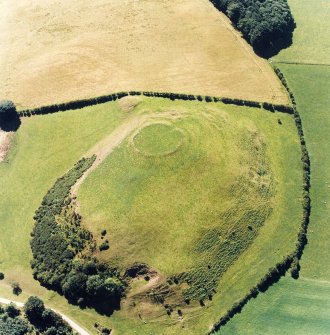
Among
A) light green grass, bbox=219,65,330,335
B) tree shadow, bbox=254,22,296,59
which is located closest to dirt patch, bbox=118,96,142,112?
tree shadow, bbox=254,22,296,59

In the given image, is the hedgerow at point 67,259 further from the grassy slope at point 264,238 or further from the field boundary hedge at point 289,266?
the field boundary hedge at point 289,266

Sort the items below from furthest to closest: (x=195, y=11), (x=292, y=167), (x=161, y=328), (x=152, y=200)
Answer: (x=195, y=11)
(x=292, y=167)
(x=152, y=200)
(x=161, y=328)

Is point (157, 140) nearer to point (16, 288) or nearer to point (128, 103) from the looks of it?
point (128, 103)

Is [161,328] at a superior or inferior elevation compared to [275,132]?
inferior

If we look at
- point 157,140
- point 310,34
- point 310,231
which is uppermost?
point 310,34

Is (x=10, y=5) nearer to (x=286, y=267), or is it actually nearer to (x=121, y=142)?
(x=121, y=142)

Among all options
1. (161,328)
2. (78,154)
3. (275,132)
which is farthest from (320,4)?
(161,328)

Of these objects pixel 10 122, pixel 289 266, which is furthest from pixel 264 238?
pixel 10 122
